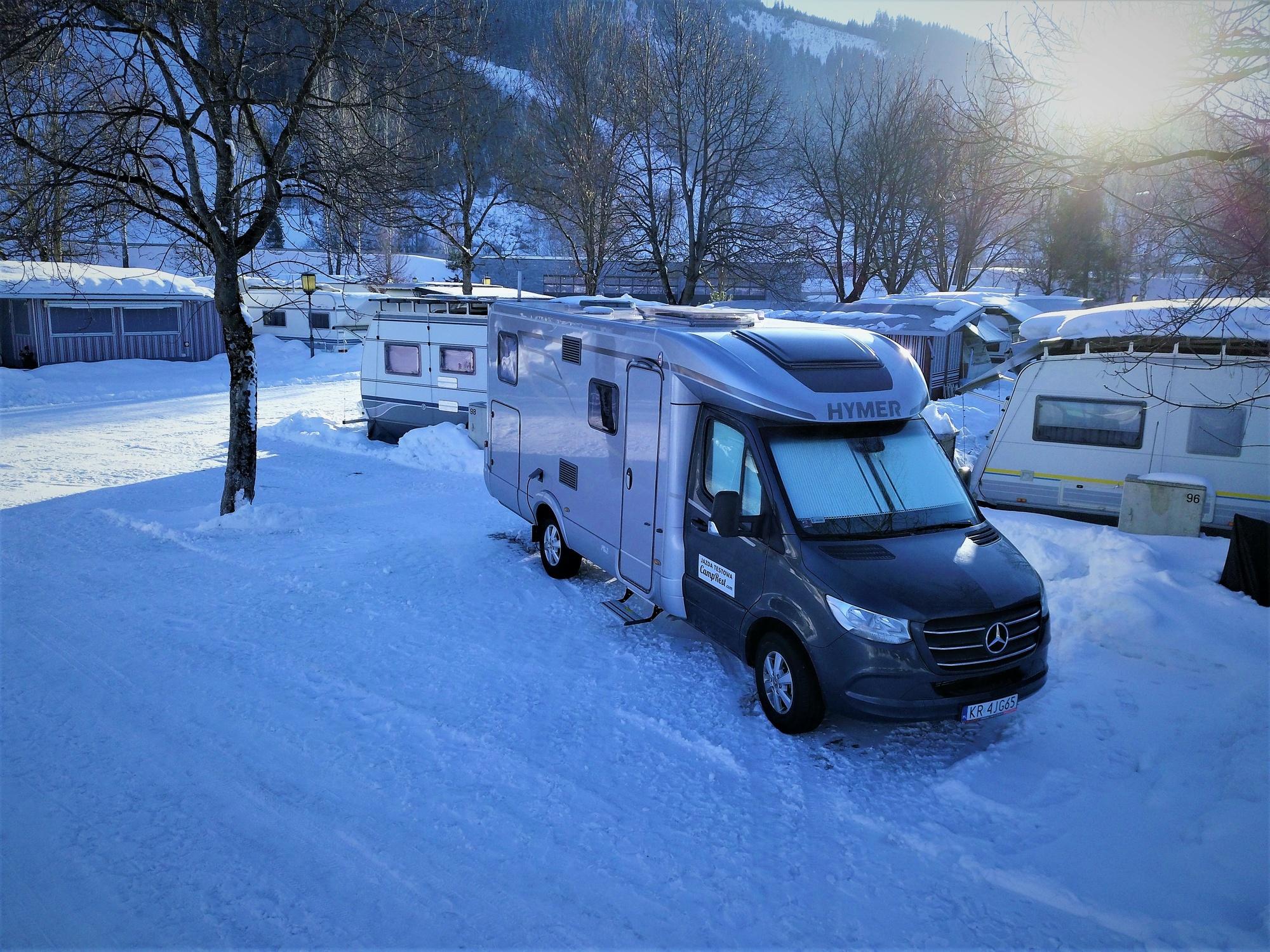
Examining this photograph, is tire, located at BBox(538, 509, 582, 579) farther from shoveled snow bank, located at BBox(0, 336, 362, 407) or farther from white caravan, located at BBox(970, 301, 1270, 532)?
shoveled snow bank, located at BBox(0, 336, 362, 407)

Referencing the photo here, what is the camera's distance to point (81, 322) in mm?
26750

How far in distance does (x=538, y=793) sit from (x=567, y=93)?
87.0ft

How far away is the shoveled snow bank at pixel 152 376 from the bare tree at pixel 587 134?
9.23 m

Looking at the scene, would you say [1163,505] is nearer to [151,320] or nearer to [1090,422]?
[1090,422]

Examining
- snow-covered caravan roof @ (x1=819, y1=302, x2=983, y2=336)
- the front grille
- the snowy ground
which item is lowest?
the snowy ground

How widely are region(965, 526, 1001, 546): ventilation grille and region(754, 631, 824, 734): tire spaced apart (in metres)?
1.48

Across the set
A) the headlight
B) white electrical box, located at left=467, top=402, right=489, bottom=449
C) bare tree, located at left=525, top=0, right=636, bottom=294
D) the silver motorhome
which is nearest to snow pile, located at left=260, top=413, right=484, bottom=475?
white electrical box, located at left=467, top=402, right=489, bottom=449

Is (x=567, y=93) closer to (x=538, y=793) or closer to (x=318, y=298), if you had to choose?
(x=318, y=298)

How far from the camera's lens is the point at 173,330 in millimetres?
29234

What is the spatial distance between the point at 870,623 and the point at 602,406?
343 cm

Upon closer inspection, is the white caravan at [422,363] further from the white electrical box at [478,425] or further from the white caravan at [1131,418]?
the white caravan at [1131,418]

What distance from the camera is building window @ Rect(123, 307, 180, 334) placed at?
28.0 meters

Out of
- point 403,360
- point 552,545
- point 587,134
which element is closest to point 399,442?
point 403,360

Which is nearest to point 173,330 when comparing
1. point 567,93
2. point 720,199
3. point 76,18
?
point 567,93
